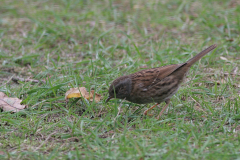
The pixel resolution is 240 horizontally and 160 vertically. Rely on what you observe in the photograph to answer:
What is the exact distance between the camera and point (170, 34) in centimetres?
803

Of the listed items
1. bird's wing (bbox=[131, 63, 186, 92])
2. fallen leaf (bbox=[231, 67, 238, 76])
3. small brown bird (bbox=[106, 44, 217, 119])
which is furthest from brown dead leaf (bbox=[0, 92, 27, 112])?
fallen leaf (bbox=[231, 67, 238, 76])

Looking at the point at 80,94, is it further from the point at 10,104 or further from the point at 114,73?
the point at 114,73

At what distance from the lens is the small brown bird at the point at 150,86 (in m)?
5.18

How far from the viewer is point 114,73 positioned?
6.16m

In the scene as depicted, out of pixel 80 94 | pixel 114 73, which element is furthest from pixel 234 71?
pixel 80 94

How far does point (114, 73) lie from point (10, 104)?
1.96 meters

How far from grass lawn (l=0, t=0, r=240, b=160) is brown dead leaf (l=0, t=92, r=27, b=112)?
0.37 ft

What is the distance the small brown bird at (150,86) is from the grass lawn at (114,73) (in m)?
0.20

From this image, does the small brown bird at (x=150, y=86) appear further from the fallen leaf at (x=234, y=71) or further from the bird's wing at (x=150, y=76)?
the fallen leaf at (x=234, y=71)

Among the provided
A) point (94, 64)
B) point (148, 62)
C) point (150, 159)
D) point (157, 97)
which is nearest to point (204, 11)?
point (148, 62)

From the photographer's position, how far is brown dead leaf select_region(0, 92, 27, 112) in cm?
493

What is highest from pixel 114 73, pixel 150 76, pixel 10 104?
pixel 150 76

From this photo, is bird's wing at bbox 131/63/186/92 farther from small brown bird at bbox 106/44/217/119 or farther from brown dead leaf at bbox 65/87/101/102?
brown dead leaf at bbox 65/87/101/102

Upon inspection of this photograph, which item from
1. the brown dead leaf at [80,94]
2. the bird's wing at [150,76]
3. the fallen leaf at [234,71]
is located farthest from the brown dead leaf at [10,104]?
the fallen leaf at [234,71]
